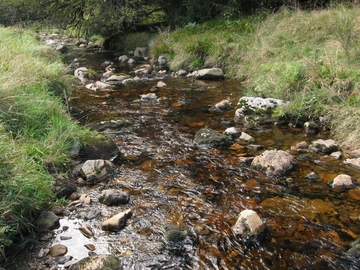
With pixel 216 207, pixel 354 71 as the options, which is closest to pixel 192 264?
pixel 216 207

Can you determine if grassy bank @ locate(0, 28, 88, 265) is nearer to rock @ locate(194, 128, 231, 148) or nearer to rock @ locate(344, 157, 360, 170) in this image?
rock @ locate(194, 128, 231, 148)

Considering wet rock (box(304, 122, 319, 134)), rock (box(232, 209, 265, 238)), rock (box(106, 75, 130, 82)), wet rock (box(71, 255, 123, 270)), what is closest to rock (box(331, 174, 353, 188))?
rock (box(232, 209, 265, 238))

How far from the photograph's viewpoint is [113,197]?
13.1ft

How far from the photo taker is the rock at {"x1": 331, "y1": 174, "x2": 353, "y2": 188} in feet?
13.9

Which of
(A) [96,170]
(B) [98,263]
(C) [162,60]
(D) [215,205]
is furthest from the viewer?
(C) [162,60]

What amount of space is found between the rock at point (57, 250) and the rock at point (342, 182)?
125 inches

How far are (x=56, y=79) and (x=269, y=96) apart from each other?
14.8 ft

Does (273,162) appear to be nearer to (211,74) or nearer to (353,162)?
(353,162)

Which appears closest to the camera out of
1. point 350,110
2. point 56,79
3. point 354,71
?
point 350,110

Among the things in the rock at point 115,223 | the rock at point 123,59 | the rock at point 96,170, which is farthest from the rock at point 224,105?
the rock at point 123,59

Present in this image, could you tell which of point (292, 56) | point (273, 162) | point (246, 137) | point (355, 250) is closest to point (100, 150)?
point (246, 137)

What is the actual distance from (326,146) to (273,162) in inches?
44.2

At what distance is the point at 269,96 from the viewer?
24.9ft

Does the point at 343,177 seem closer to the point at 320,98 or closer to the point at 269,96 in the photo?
the point at 320,98
